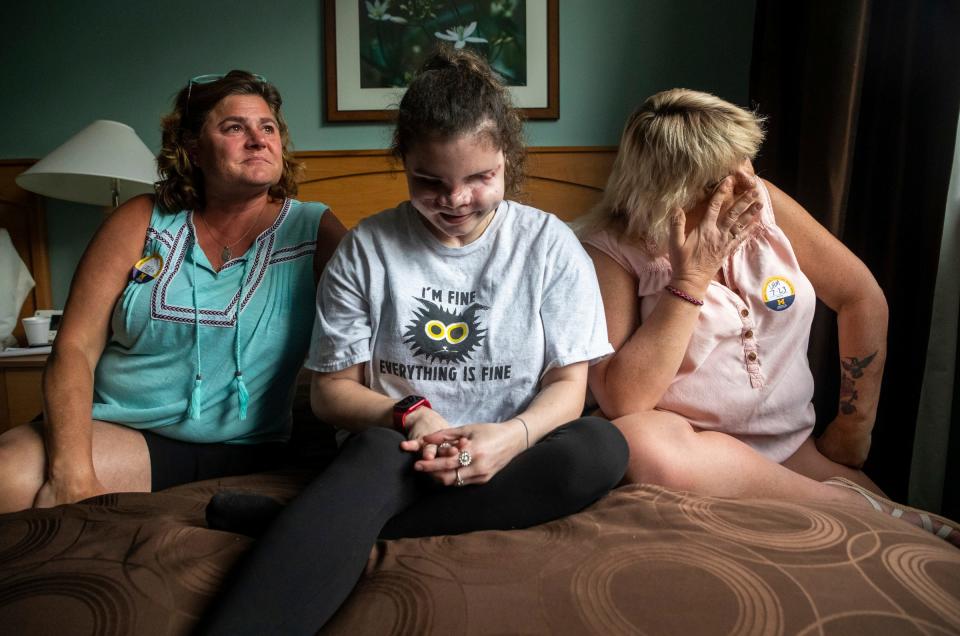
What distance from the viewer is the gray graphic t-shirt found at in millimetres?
1125

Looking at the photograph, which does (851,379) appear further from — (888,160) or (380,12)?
(380,12)

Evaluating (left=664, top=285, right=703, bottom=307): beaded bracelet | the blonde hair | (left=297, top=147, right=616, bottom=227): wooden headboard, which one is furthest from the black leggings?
(left=297, top=147, right=616, bottom=227): wooden headboard

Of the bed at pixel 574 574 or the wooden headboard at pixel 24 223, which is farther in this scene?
the wooden headboard at pixel 24 223

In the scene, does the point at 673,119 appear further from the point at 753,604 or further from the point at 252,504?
the point at 252,504

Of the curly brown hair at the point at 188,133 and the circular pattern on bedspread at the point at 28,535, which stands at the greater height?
the curly brown hair at the point at 188,133

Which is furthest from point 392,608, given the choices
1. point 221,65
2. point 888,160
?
point 221,65

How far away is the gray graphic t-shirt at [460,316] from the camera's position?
1125 millimetres

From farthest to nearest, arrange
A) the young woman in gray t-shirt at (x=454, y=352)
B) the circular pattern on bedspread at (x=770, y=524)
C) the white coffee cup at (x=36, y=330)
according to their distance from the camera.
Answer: the white coffee cup at (x=36, y=330), the young woman in gray t-shirt at (x=454, y=352), the circular pattern on bedspread at (x=770, y=524)

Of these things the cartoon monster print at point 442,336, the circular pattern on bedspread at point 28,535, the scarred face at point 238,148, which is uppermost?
the scarred face at point 238,148

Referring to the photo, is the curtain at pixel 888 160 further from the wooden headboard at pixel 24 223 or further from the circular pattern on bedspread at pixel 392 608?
the wooden headboard at pixel 24 223

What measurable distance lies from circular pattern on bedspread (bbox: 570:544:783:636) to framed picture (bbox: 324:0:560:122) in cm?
205

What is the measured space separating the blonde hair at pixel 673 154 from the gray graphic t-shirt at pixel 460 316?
0.18 meters

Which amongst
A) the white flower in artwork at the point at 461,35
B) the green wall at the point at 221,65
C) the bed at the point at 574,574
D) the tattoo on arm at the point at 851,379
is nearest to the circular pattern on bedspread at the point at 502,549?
the bed at the point at 574,574

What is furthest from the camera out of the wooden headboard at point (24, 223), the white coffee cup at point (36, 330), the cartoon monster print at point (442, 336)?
the wooden headboard at point (24, 223)
